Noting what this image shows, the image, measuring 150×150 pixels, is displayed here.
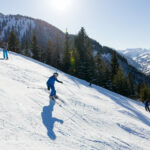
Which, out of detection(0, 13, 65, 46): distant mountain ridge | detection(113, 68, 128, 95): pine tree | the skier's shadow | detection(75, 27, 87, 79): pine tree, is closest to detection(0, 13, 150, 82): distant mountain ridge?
detection(0, 13, 65, 46): distant mountain ridge

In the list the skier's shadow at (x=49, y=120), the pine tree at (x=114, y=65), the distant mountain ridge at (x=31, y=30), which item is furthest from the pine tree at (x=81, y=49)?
the distant mountain ridge at (x=31, y=30)

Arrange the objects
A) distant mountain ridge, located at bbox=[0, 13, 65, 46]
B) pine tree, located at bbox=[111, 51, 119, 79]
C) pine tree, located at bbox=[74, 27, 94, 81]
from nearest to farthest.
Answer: pine tree, located at bbox=[74, 27, 94, 81] < pine tree, located at bbox=[111, 51, 119, 79] < distant mountain ridge, located at bbox=[0, 13, 65, 46]

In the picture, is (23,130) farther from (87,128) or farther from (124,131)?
(124,131)

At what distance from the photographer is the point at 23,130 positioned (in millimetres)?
4059

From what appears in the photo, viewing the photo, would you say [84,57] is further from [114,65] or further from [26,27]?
[26,27]

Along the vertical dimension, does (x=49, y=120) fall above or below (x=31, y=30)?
below

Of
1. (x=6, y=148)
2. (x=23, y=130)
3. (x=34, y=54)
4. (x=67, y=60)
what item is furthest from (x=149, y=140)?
(x=34, y=54)

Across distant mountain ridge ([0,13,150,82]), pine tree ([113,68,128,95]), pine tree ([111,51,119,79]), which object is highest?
distant mountain ridge ([0,13,150,82])

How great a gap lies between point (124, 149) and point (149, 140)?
103 inches

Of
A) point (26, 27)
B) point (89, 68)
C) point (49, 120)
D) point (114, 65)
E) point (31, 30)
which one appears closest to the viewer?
point (49, 120)

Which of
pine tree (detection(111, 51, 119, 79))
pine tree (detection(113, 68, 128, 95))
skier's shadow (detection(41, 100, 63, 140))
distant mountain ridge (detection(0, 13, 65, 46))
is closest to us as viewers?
skier's shadow (detection(41, 100, 63, 140))

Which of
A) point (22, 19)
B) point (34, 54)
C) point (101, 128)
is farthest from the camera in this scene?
point (22, 19)

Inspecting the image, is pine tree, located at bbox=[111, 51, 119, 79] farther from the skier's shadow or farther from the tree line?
the skier's shadow

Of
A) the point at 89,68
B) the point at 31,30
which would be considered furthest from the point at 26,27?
the point at 89,68
